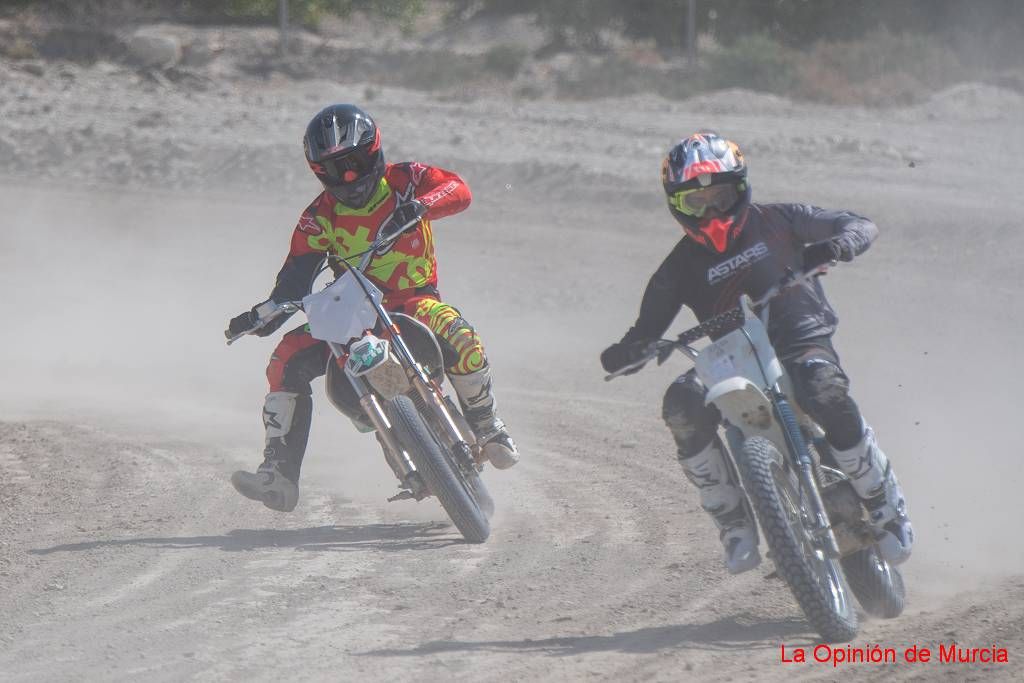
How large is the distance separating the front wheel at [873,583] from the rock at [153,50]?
2989 cm

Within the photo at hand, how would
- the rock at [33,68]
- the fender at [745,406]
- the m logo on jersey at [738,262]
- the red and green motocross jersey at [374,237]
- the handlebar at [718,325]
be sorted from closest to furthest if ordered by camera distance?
1. the fender at [745,406]
2. the handlebar at [718,325]
3. the m logo on jersey at [738,262]
4. the red and green motocross jersey at [374,237]
5. the rock at [33,68]

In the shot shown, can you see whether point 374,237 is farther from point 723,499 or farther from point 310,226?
point 723,499

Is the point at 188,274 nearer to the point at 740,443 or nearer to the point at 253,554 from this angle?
the point at 253,554

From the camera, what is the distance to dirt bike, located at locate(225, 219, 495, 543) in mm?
6785

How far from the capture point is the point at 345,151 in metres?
7.19

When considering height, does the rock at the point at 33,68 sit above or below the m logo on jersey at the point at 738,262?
below

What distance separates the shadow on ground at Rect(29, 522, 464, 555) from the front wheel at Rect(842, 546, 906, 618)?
2.12 metres

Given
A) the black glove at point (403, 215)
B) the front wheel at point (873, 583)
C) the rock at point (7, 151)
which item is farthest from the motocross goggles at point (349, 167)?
the rock at point (7, 151)

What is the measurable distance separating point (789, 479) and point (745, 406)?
0.32 m

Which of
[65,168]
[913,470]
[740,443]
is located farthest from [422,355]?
[65,168]

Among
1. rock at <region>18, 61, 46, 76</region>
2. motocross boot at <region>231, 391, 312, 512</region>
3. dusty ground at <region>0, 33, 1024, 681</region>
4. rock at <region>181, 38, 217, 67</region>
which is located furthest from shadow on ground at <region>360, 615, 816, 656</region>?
rock at <region>181, 38, 217, 67</region>

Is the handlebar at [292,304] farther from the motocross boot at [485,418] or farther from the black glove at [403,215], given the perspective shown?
the motocross boot at [485,418]

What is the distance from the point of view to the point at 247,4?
39.8 meters

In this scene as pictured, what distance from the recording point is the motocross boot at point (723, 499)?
5.70m
